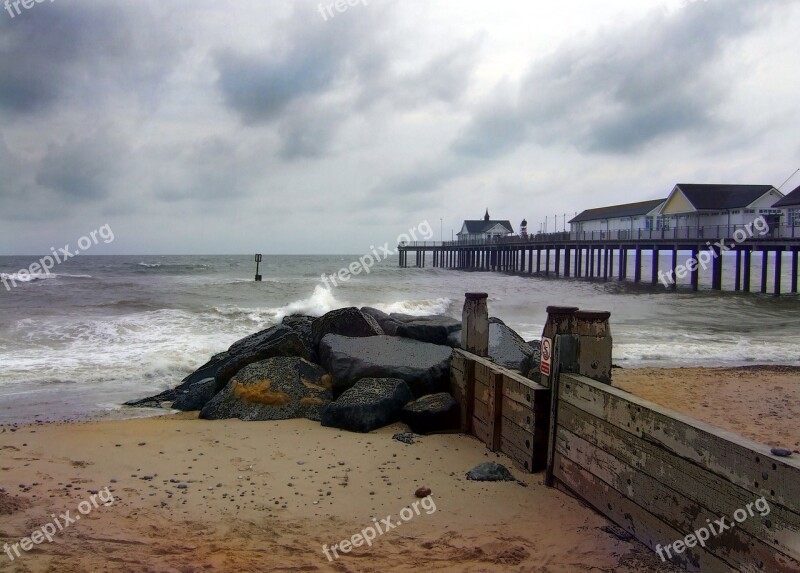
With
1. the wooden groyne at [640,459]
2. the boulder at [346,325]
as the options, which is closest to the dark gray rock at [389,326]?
the boulder at [346,325]

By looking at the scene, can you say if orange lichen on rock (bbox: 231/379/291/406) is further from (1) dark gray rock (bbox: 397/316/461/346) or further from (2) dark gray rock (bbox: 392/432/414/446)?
(1) dark gray rock (bbox: 397/316/461/346)

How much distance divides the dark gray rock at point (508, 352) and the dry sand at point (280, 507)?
90.5 inches

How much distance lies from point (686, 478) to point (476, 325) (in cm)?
404

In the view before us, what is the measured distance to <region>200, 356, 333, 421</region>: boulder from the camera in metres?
7.94

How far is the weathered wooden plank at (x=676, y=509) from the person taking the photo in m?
3.06

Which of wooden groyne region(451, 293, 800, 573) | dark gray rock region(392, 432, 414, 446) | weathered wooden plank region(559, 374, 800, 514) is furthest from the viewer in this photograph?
dark gray rock region(392, 432, 414, 446)

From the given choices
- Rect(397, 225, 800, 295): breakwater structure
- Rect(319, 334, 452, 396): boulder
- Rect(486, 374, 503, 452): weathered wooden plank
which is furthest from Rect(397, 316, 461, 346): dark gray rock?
Rect(397, 225, 800, 295): breakwater structure

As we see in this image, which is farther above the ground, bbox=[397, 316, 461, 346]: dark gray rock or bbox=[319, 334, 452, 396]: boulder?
bbox=[397, 316, 461, 346]: dark gray rock

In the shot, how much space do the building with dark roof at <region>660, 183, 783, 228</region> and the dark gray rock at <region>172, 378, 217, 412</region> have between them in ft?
128

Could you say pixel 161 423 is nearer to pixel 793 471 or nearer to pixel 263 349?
pixel 263 349

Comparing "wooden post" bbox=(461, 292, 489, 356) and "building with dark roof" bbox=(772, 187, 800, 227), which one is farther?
"building with dark roof" bbox=(772, 187, 800, 227)

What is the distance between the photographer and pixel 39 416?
857 centimetres

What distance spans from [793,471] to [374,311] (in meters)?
9.61

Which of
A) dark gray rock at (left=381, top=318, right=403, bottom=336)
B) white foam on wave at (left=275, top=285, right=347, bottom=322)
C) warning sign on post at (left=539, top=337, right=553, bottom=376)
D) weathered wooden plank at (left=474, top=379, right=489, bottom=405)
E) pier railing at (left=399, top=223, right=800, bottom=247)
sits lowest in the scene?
white foam on wave at (left=275, top=285, right=347, bottom=322)
